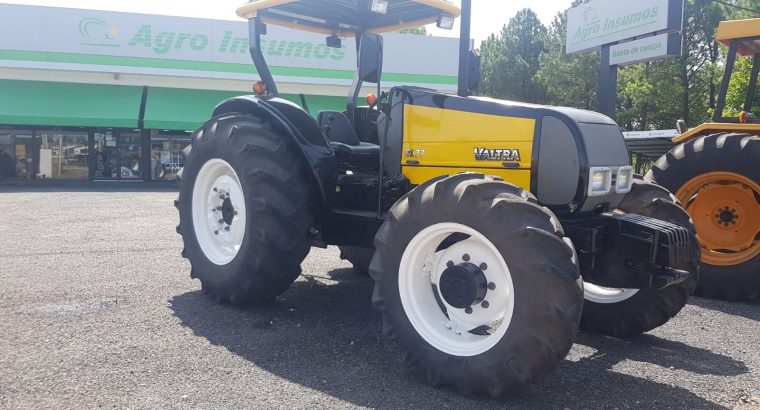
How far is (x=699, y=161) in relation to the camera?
677 centimetres

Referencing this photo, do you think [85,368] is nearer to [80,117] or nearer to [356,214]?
[356,214]

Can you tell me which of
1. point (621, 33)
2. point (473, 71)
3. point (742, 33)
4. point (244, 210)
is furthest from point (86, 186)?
point (742, 33)

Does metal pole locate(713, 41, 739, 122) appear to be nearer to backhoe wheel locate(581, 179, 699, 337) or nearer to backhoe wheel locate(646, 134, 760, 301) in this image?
backhoe wheel locate(646, 134, 760, 301)

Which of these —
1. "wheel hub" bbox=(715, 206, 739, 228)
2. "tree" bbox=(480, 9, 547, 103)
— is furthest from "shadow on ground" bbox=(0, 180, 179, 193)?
"tree" bbox=(480, 9, 547, 103)

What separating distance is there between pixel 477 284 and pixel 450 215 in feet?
1.47

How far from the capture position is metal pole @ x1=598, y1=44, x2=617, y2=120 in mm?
14668

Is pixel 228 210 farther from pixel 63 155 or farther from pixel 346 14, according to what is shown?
pixel 63 155

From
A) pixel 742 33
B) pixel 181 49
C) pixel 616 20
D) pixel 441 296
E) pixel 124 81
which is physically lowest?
pixel 441 296

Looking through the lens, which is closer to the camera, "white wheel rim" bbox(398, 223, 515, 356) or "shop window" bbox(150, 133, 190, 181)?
"white wheel rim" bbox(398, 223, 515, 356)

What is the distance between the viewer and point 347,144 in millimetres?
6039

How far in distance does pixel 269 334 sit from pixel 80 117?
20.1 m

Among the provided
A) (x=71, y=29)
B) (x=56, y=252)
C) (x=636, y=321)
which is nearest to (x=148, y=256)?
(x=56, y=252)

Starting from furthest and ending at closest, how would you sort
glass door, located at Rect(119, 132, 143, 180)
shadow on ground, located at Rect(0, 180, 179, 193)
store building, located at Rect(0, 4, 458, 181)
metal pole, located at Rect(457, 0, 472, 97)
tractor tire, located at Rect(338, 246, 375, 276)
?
glass door, located at Rect(119, 132, 143, 180) < store building, located at Rect(0, 4, 458, 181) < shadow on ground, located at Rect(0, 180, 179, 193) < tractor tire, located at Rect(338, 246, 375, 276) < metal pole, located at Rect(457, 0, 472, 97)

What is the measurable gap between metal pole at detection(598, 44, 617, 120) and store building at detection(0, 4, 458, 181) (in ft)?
27.9
